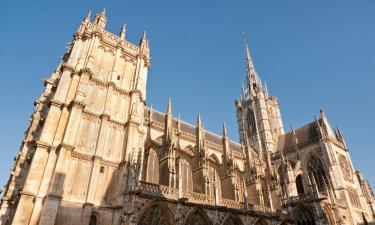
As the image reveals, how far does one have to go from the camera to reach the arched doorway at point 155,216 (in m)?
14.1

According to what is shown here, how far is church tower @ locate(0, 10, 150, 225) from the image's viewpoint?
14.3 m

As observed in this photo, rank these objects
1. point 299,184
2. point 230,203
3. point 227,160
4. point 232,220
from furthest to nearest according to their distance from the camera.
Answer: point 299,184, point 227,160, point 230,203, point 232,220

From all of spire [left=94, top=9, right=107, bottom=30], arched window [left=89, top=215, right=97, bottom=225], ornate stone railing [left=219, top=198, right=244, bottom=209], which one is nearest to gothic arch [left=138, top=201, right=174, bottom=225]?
arched window [left=89, top=215, right=97, bottom=225]

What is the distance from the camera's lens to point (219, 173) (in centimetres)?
2445

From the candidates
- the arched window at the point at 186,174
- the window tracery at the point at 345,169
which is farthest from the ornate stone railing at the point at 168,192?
the window tracery at the point at 345,169

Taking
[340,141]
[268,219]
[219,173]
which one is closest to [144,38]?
[219,173]

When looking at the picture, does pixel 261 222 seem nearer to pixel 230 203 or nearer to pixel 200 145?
pixel 230 203

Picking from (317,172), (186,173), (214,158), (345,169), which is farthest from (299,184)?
(186,173)

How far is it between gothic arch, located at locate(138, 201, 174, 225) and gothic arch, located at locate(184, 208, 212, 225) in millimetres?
1541

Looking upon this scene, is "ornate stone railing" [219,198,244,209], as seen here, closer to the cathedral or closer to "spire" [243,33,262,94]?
the cathedral

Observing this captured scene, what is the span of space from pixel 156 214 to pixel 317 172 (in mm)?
22971

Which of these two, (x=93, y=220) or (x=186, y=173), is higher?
(x=186, y=173)

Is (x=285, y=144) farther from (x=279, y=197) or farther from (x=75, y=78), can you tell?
(x=75, y=78)

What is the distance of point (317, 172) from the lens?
30.2 metres
